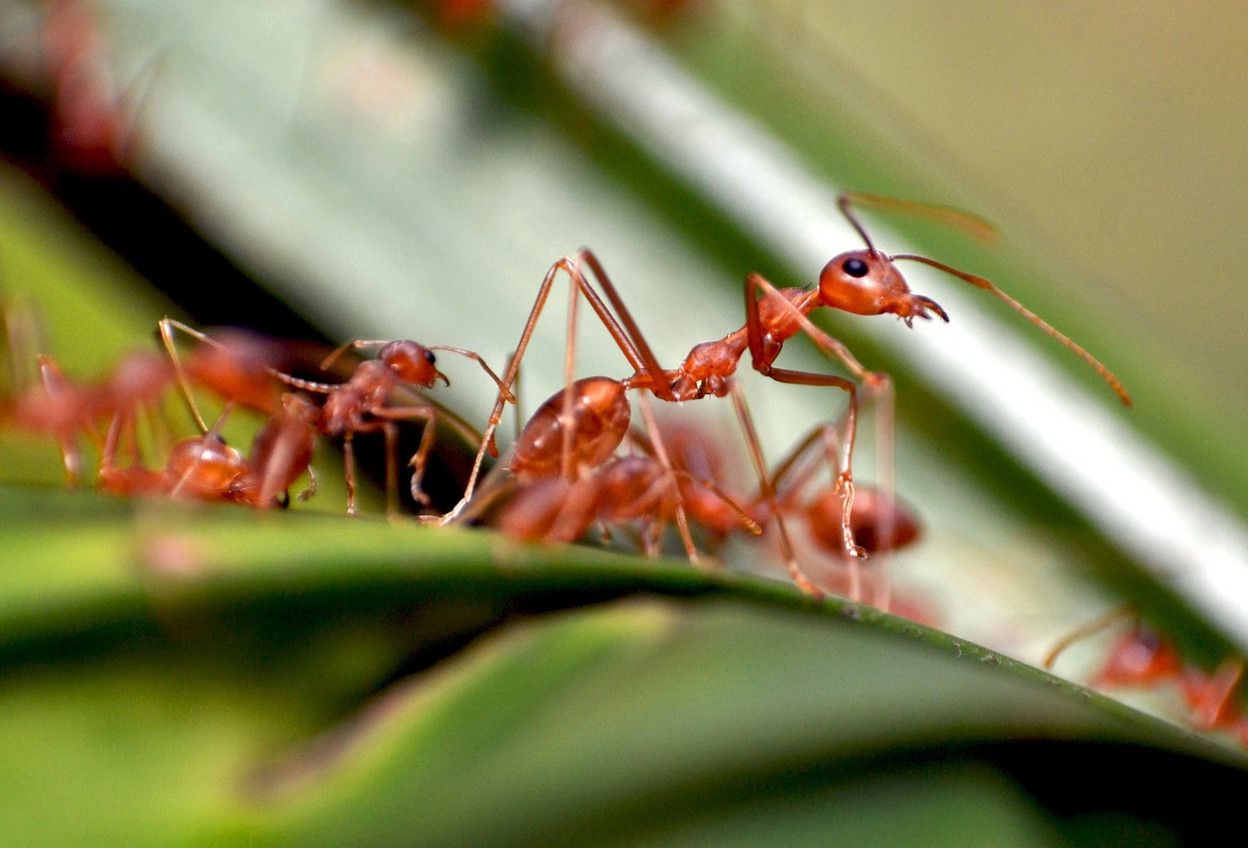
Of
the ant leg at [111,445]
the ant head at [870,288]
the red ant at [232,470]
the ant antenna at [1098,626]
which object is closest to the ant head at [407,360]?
the red ant at [232,470]

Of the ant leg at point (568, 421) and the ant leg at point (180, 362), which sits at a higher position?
the ant leg at point (568, 421)

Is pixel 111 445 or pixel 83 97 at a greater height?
pixel 83 97

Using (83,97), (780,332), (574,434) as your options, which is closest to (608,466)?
(574,434)

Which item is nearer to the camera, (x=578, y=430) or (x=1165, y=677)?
(x=578, y=430)

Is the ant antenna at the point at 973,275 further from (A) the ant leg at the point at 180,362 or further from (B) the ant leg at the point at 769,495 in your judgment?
(A) the ant leg at the point at 180,362

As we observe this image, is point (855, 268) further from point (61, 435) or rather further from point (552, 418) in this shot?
point (61, 435)

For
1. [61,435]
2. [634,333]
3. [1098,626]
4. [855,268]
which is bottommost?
[61,435]

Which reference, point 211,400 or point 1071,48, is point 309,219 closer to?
point 211,400
